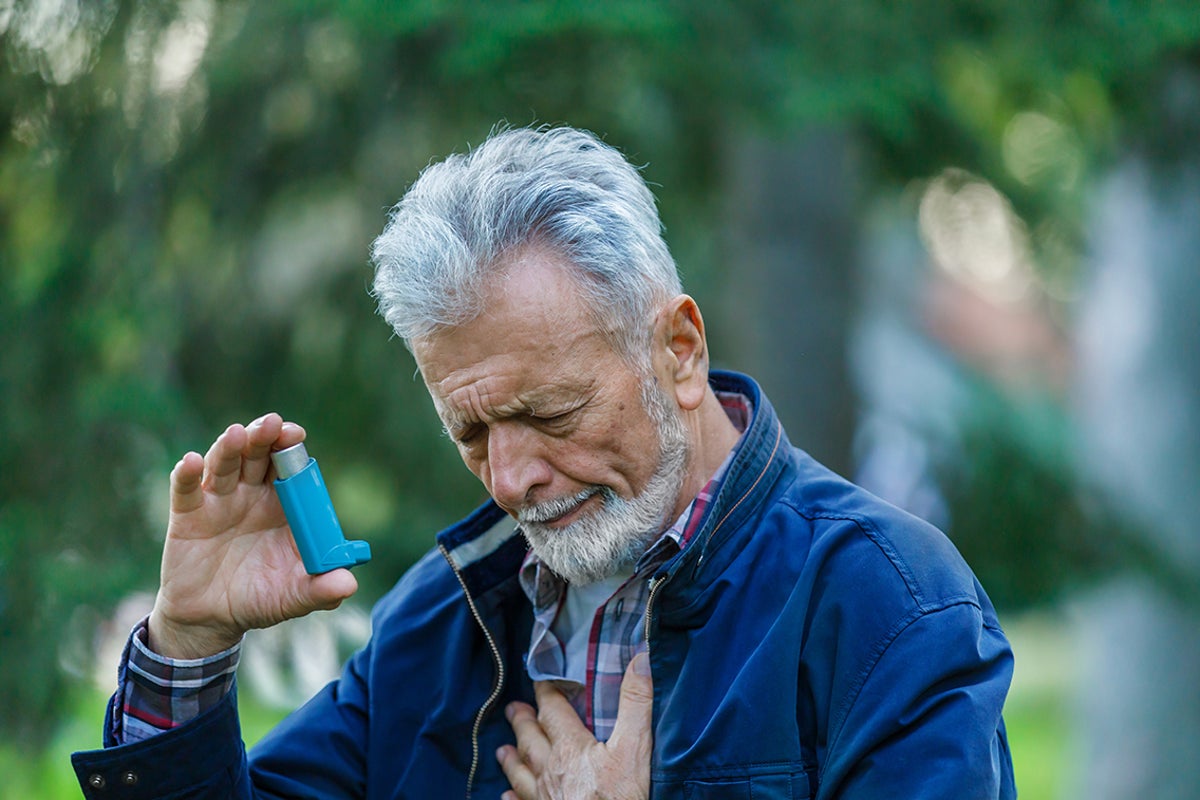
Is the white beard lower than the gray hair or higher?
lower

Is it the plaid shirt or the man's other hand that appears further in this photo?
the plaid shirt

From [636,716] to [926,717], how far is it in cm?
46

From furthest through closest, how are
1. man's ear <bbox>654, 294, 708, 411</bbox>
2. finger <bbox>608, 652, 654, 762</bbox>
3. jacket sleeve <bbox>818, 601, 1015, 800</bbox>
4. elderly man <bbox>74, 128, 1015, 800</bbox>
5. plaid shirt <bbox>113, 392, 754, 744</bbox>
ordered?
1. man's ear <bbox>654, 294, 708, 411</bbox>
2. plaid shirt <bbox>113, 392, 754, 744</bbox>
3. finger <bbox>608, 652, 654, 762</bbox>
4. elderly man <bbox>74, 128, 1015, 800</bbox>
5. jacket sleeve <bbox>818, 601, 1015, 800</bbox>

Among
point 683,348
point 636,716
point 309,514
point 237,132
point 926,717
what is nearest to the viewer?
point 926,717

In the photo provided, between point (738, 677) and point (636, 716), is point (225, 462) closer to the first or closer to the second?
point (636, 716)

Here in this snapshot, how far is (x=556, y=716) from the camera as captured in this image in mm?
2145

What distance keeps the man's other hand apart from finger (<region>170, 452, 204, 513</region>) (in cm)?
64

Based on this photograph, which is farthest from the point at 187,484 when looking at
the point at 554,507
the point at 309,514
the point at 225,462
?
the point at 554,507

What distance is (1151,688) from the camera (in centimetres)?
741

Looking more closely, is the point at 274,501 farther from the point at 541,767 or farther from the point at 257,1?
the point at 257,1

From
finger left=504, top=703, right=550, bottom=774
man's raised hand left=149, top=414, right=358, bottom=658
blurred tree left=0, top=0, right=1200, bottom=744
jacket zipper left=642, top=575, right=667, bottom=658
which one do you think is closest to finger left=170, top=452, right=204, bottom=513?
man's raised hand left=149, top=414, right=358, bottom=658

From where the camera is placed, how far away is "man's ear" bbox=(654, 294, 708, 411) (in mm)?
2188

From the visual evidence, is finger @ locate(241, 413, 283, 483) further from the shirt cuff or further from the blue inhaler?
the shirt cuff

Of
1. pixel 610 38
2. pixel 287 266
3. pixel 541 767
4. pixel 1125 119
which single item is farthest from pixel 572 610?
pixel 1125 119
